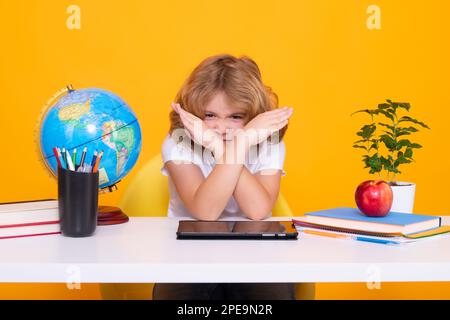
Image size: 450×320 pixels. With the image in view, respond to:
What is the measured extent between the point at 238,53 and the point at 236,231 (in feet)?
6.54

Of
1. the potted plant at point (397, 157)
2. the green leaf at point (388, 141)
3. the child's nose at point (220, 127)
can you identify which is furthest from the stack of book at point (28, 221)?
the green leaf at point (388, 141)

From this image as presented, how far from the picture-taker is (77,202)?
145 cm

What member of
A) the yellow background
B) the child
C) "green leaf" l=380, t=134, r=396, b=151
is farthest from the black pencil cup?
the yellow background

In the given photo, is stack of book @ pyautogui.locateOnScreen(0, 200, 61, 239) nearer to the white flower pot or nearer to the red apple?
the red apple

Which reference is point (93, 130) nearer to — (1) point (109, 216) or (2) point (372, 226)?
(1) point (109, 216)

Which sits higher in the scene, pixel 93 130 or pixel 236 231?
pixel 93 130

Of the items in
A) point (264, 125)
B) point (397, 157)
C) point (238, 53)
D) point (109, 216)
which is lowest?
point (109, 216)

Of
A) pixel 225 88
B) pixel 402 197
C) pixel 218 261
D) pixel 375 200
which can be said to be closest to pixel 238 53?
pixel 225 88

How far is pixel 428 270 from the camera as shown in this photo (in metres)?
1.21

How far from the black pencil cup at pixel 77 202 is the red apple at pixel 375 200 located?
69cm

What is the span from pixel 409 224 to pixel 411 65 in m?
2.13

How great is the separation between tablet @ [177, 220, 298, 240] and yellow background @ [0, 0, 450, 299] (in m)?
1.80
